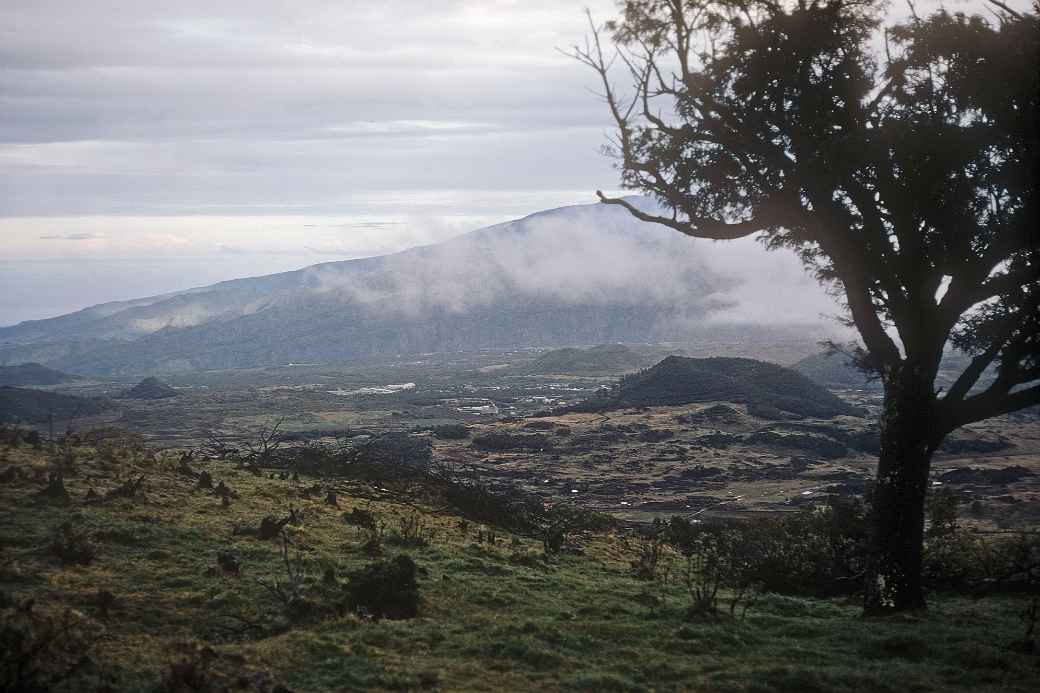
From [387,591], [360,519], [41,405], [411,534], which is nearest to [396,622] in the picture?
[387,591]

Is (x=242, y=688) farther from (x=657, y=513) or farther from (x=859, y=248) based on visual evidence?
(x=657, y=513)

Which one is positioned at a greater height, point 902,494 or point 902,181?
point 902,181

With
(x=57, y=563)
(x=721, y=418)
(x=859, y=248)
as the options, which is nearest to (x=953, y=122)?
(x=859, y=248)

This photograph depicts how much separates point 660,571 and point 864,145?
11199mm

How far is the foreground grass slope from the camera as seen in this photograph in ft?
31.8

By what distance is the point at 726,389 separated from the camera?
4131 inches

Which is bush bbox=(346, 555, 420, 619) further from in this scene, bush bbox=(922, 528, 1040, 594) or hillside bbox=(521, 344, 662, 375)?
hillside bbox=(521, 344, 662, 375)

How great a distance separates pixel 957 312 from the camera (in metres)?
13.1

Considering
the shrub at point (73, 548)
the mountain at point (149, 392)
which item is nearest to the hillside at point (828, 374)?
the mountain at point (149, 392)

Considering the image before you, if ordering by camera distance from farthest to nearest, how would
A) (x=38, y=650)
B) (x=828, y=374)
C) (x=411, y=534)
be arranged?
(x=828, y=374) < (x=411, y=534) < (x=38, y=650)

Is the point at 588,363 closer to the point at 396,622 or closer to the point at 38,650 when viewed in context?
the point at 396,622

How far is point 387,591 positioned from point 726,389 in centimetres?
9592

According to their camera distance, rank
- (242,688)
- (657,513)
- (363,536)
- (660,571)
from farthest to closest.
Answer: (657,513) → (660,571) → (363,536) → (242,688)

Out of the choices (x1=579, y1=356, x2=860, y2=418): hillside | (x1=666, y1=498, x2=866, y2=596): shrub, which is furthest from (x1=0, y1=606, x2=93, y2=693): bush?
(x1=579, y1=356, x2=860, y2=418): hillside
